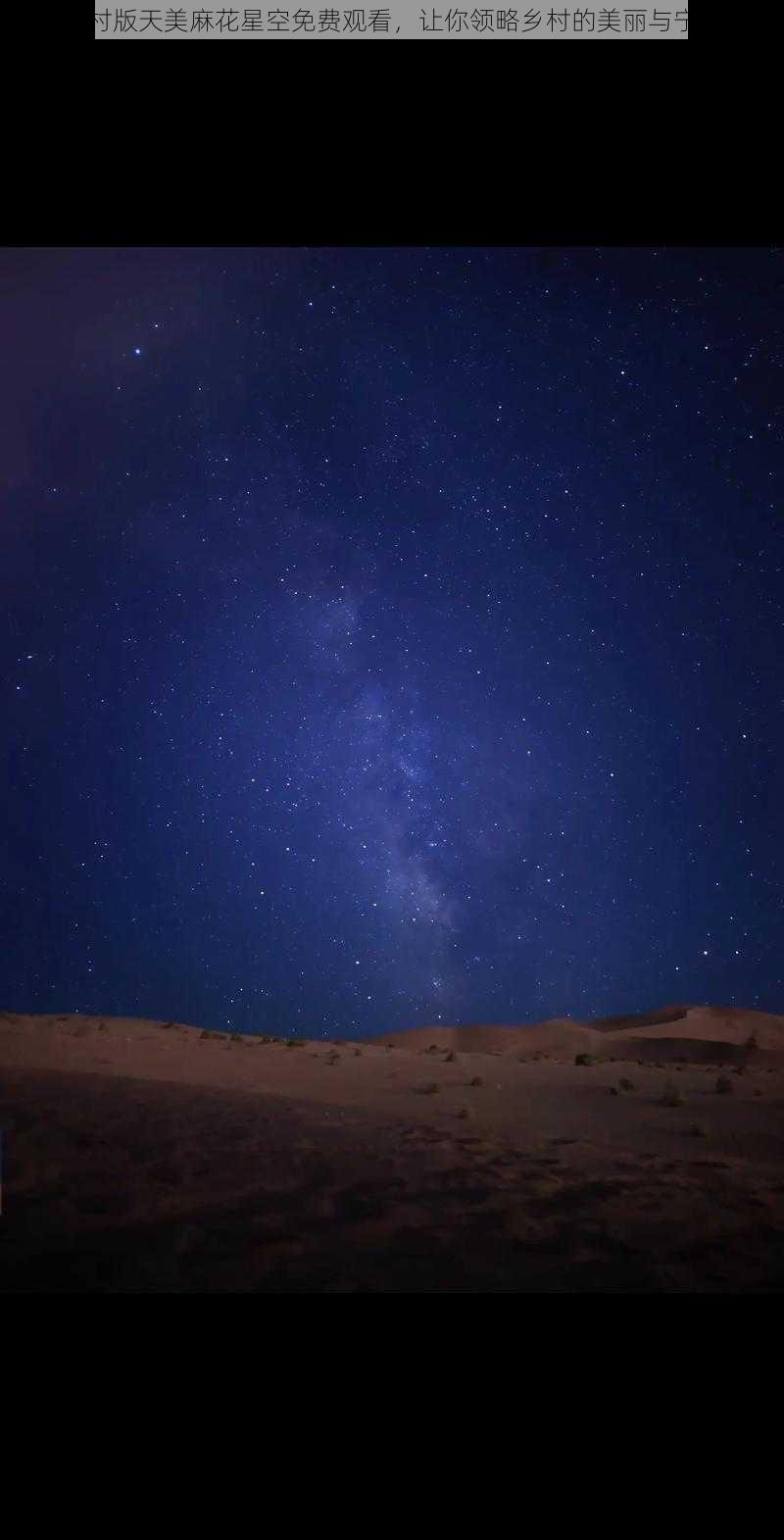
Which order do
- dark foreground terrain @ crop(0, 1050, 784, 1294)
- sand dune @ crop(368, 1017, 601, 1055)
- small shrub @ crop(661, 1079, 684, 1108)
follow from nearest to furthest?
dark foreground terrain @ crop(0, 1050, 784, 1294), small shrub @ crop(661, 1079, 684, 1108), sand dune @ crop(368, 1017, 601, 1055)

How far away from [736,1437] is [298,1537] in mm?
1830

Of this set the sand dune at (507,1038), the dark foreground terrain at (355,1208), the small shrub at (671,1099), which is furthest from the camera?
the sand dune at (507,1038)

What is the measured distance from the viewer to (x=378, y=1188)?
5430 mm

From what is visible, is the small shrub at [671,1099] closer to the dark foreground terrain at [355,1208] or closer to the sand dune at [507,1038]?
the dark foreground terrain at [355,1208]

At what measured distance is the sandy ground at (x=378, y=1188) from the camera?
4.37 m

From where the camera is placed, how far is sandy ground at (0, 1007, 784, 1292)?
437 centimetres

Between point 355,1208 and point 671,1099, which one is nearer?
point 355,1208

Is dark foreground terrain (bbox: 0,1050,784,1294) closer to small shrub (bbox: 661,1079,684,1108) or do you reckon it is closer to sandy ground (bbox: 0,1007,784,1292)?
sandy ground (bbox: 0,1007,784,1292)

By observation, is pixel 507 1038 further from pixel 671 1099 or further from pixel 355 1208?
pixel 355 1208

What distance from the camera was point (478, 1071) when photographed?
13.0 metres

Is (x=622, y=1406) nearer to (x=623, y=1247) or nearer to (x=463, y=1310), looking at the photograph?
(x=463, y=1310)

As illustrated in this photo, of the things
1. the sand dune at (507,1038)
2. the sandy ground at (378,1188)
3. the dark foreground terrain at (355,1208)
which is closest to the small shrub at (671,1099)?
the sandy ground at (378,1188)

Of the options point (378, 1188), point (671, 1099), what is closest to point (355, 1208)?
point (378, 1188)

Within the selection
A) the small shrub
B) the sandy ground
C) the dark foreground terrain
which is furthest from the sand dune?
the dark foreground terrain
